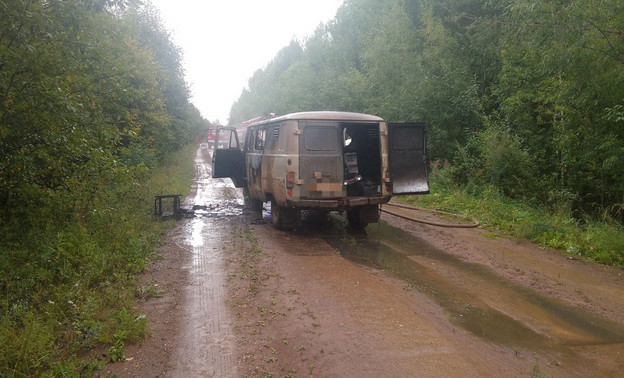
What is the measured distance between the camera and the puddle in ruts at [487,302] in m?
4.45

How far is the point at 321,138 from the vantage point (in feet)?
27.5

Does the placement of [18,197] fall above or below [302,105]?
below

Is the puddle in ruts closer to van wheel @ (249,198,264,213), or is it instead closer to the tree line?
van wheel @ (249,198,264,213)

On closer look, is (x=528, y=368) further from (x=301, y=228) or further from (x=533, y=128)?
(x=533, y=128)

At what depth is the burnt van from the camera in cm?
823

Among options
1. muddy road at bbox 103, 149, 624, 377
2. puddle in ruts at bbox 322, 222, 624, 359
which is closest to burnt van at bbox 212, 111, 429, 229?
muddy road at bbox 103, 149, 624, 377

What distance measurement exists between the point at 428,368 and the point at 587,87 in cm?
735

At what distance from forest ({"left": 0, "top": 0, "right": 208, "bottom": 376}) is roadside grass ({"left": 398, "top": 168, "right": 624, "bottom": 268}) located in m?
7.30

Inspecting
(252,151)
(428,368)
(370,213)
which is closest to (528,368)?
(428,368)

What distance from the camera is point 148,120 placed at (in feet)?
53.2

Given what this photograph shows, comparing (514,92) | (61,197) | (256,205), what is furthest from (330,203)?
(514,92)

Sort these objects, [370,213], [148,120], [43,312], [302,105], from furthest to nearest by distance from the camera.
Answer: [302,105] → [148,120] → [370,213] → [43,312]

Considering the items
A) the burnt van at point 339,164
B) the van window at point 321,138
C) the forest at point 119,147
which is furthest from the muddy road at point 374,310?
the van window at point 321,138

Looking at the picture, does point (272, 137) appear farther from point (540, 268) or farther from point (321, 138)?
point (540, 268)
